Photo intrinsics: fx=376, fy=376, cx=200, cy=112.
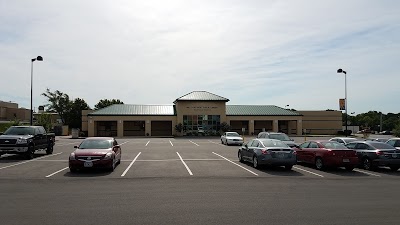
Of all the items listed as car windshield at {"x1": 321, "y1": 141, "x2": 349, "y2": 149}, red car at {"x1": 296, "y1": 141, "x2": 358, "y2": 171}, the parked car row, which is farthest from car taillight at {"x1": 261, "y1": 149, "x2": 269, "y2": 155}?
car windshield at {"x1": 321, "y1": 141, "x2": 349, "y2": 149}

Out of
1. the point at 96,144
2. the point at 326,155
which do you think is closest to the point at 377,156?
the point at 326,155

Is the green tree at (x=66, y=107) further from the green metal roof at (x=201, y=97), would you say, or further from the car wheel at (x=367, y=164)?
the car wheel at (x=367, y=164)

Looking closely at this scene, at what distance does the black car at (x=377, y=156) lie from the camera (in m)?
17.0

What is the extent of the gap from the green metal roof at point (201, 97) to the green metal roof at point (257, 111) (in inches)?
144

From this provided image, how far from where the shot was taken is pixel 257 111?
6550 centimetres

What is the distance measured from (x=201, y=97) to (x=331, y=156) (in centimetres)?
4608

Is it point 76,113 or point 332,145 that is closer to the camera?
point 332,145

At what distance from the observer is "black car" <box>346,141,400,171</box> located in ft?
55.7

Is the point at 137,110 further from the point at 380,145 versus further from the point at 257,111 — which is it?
the point at 380,145

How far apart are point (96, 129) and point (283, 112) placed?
105 feet

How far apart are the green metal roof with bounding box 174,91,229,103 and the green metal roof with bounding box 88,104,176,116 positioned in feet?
11.9

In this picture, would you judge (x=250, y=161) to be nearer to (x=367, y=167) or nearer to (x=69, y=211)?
(x=367, y=167)

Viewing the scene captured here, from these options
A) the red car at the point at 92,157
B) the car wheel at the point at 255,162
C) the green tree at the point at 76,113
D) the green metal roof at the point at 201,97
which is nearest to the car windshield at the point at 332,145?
the car wheel at the point at 255,162

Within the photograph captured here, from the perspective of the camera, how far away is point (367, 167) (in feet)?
57.8
